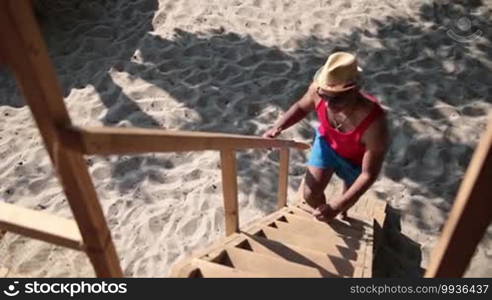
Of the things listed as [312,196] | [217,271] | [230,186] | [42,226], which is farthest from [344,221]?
[42,226]

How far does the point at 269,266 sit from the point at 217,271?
326 mm

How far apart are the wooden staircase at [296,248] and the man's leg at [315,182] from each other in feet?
0.77

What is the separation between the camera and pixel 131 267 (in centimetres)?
400

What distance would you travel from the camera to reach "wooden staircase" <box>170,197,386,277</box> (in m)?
2.56

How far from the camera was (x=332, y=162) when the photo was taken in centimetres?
349

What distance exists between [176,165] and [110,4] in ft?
11.3

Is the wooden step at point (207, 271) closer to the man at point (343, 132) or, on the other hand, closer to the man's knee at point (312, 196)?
the man at point (343, 132)

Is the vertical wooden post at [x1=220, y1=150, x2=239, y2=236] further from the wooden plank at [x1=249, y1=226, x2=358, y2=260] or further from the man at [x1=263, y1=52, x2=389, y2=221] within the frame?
the man at [x1=263, y1=52, x2=389, y2=221]

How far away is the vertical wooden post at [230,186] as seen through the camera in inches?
104

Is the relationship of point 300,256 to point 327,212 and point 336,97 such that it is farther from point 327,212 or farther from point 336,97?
point 336,97

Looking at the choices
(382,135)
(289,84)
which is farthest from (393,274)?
(289,84)

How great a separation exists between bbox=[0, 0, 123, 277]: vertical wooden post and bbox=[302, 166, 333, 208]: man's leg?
2.22 m

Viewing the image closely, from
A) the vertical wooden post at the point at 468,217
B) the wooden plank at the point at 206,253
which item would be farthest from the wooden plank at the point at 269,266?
the vertical wooden post at the point at 468,217

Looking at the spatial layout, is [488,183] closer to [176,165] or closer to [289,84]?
[176,165]
